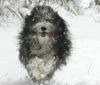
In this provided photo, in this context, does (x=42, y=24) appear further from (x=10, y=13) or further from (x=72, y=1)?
(x=72, y=1)

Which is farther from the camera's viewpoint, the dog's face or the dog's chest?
the dog's chest

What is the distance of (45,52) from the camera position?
5.95 meters

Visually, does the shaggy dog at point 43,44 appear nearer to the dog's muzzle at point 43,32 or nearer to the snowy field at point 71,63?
the dog's muzzle at point 43,32

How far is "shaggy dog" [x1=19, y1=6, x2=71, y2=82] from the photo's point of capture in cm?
578

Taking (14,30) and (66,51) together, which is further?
(14,30)

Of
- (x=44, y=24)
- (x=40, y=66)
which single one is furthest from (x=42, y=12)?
(x=40, y=66)

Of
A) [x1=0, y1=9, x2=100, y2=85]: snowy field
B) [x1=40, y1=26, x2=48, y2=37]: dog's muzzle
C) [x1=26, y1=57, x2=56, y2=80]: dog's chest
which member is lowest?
[x1=0, y1=9, x2=100, y2=85]: snowy field

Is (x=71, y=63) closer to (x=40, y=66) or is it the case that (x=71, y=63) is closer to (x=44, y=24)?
(x=40, y=66)

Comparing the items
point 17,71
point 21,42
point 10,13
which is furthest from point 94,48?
point 10,13

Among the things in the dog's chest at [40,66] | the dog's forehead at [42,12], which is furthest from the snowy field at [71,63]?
the dog's forehead at [42,12]

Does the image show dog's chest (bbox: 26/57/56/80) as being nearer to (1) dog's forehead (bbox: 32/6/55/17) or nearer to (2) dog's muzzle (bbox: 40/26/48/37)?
(2) dog's muzzle (bbox: 40/26/48/37)

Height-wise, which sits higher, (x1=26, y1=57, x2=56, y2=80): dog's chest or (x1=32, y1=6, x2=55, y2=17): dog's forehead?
(x1=32, y1=6, x2=55, y2=17): dog's forehead

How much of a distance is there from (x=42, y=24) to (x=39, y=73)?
0.73 meters

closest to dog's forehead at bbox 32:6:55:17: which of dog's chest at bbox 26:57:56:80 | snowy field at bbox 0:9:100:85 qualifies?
dog's chest at bbox 26:57:56:80
